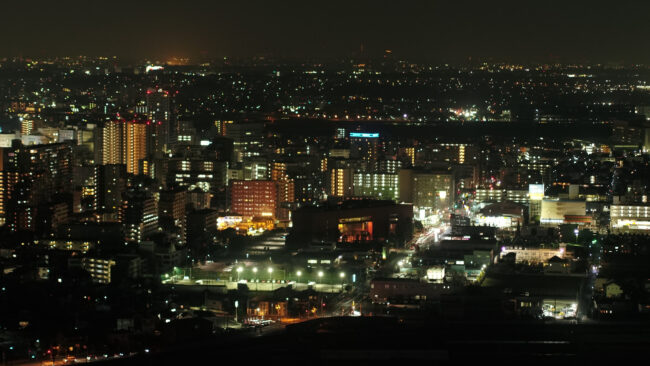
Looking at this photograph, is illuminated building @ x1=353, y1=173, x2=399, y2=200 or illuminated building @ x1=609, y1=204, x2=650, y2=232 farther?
illuminated building @ x1=353, y1=173, x2=399, y2=200

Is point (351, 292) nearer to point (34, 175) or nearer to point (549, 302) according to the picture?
point (549, 302)

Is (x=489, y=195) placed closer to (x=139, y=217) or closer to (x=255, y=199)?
(x=255, y=199)

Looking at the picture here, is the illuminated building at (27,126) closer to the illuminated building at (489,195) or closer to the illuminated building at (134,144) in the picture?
the illuminated building at (134,144)

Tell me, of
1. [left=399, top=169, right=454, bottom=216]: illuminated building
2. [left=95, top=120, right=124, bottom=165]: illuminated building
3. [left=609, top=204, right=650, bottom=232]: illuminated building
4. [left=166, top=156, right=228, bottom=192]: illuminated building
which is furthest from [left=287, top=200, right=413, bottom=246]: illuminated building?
[left=95, top=120, right=124, bottom=165]: illuminated building

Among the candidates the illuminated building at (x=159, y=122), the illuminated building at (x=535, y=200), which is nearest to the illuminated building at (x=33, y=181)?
the illuminated building at (x=159, y=122)

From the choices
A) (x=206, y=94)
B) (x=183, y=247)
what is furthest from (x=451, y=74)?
(x=183, y=247)

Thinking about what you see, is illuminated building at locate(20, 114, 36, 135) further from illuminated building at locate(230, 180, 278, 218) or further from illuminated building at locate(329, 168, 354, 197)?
illuminated building at locate(230, 180, 278, 218)

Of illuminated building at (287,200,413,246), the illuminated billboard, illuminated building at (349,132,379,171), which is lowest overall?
illuminated building at (287,200,413,246)

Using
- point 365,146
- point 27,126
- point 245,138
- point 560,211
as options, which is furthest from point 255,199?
point 27,126
